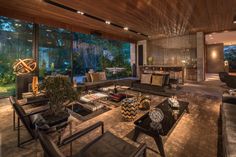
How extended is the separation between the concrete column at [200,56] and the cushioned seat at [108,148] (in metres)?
7.67

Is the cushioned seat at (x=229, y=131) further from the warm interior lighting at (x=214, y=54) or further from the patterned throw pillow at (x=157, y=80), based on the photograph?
the warm interior lighting at (x=214, y=54)

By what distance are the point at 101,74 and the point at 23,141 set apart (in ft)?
13.3

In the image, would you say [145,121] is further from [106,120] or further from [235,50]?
[235,50]

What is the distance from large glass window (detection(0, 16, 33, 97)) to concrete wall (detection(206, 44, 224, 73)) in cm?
1395

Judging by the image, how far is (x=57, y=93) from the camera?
1.76 meters

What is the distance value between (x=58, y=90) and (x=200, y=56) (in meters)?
8.05

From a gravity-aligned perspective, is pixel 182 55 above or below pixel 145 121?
above

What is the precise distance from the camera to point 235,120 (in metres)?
1.97

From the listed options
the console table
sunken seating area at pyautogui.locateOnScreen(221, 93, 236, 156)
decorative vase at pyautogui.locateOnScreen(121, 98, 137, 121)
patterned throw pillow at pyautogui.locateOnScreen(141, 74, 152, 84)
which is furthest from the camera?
the console table

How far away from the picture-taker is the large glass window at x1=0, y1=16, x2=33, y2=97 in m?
4.70

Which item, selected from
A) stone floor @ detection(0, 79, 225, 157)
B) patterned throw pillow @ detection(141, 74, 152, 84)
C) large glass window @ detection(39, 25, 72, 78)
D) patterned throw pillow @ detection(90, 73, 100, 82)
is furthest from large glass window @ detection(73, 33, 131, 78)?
stone floor @ detection(0, 79, 225, 157)

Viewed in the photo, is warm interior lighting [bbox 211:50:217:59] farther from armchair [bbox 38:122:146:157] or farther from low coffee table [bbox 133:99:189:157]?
armchair [bbox 38:122:146:157]

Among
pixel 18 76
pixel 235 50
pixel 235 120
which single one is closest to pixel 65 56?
pixel 18 76

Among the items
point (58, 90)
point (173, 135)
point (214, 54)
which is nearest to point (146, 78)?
point (173, 135)
